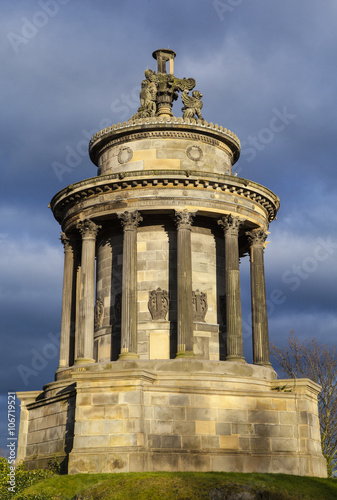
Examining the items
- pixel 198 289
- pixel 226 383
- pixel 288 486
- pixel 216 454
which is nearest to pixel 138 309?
pixel 198 289

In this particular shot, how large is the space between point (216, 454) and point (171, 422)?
208cm

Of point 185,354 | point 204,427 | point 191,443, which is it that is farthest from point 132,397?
point 185,354

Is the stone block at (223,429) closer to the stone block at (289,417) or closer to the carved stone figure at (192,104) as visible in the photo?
the stone block at (289,417)

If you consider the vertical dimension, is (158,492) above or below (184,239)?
below

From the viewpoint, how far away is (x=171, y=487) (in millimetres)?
23234

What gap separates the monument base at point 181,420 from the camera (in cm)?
2664

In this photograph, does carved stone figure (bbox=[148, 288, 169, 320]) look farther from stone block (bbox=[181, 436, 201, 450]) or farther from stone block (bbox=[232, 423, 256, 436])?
stone block (bbox=[181, 436, 201, 450])

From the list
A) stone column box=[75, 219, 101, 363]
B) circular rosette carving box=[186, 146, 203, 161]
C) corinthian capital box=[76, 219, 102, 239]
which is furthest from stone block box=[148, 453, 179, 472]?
circular rosette carving box=[186, 146, 203, 161]

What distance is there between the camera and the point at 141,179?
108ft

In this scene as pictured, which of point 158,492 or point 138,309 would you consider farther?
point 138,309

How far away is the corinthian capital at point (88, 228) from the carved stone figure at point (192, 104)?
7234 mm

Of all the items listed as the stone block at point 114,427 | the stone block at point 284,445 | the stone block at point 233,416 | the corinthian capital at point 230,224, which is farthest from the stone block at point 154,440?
the corinthian capital at point 230,224

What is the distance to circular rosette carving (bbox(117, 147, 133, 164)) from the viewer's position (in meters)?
35.7

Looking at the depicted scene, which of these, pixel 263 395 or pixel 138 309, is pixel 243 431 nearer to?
pixel 263 395
